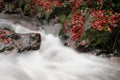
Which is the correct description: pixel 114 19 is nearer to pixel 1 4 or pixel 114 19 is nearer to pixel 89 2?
pixel 89 2

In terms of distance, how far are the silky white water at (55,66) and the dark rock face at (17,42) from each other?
0.69 feet

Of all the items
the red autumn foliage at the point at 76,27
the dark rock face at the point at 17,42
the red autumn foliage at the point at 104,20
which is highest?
the red autumn foliage at the point at 104,20

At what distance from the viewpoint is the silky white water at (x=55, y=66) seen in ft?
23.1

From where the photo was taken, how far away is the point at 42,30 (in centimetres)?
1106

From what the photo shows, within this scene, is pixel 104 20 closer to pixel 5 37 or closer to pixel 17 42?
pixel 17 42

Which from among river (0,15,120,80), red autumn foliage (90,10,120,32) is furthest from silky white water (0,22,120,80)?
red autumn foliage (90,10,120,32)

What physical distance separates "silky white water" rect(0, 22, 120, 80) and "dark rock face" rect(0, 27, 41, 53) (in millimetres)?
209

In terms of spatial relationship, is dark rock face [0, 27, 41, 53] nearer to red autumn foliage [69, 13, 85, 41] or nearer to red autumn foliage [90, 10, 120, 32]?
red autumn foliage [69, 13, 85, 41]

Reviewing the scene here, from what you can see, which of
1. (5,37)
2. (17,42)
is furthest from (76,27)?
(5,37)

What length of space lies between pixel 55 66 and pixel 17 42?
191cm

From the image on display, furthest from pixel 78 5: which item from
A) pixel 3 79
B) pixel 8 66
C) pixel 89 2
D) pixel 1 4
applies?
pixel 1 4

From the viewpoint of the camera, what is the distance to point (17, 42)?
8.90 m

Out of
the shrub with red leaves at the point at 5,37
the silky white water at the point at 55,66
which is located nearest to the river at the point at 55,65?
the silky white water at the point at 55,66

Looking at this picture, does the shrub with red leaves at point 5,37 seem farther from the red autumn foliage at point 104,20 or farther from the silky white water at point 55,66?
the red autumn foliage at point 104,20
